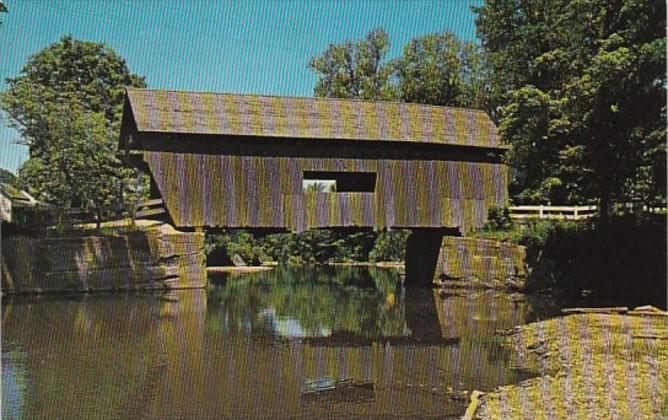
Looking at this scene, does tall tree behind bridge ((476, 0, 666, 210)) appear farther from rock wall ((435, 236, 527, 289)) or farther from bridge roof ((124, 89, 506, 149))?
bridge roof ((124, 89, 506, 149))

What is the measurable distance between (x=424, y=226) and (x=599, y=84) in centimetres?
969

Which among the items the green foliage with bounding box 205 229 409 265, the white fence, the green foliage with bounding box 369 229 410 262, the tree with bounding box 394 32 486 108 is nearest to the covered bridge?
the white fence

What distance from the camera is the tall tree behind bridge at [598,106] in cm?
1597

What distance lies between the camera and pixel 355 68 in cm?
4078

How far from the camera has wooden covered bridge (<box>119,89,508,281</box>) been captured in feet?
76.3

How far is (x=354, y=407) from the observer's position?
827 centimetres

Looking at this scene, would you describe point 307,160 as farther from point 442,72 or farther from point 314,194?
point 442,72

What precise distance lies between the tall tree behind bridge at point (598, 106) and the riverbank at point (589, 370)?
14.8 feet

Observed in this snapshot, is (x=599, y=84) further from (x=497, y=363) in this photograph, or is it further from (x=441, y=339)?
(x=497, y=363)

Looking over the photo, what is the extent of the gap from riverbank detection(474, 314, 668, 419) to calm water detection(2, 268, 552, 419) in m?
0.45

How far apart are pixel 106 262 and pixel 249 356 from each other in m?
11.9

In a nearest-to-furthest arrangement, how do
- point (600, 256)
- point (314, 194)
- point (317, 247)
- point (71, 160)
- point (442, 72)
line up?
point (600, 256), point (314, 194), point (71, 160), point (442, 72), point (317, 247)

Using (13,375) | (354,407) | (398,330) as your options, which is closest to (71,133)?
(398,330)

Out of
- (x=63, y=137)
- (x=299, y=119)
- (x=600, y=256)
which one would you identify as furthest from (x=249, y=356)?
(x=63, y=137)
